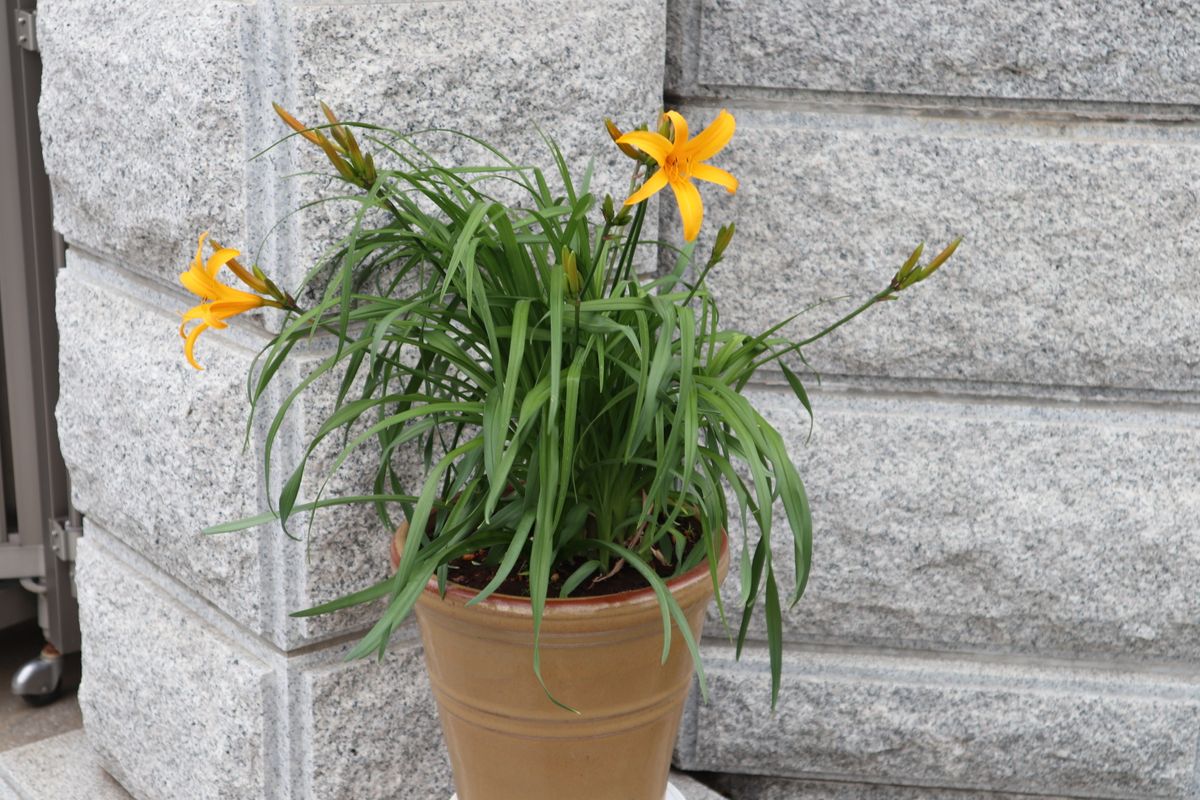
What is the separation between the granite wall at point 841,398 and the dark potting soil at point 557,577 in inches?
8.5

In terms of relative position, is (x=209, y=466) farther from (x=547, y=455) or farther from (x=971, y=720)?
(x=971, y=720)

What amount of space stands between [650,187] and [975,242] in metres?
0.82

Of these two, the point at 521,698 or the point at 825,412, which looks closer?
the point at 521,698

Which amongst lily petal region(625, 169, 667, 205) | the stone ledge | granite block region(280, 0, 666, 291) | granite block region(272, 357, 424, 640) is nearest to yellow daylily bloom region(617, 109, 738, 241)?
lily petal region(625, 169, 667, 205)

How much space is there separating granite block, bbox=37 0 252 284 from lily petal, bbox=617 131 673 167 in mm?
533

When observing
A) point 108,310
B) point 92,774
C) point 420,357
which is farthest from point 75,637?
point 420,357

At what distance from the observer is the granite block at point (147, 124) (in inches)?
62.8

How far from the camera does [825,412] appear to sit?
2025 mm

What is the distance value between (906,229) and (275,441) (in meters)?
0.95

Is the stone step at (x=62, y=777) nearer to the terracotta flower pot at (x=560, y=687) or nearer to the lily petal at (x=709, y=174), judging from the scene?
the terracotta flower pot at (x=560, y=687)

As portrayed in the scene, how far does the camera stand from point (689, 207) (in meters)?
1.29

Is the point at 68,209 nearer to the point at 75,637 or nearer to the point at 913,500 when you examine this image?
the point at 75,637

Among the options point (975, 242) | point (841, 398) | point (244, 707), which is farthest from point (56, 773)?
point (975, 242)

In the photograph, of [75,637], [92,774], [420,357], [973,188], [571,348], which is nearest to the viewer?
[571,348]
